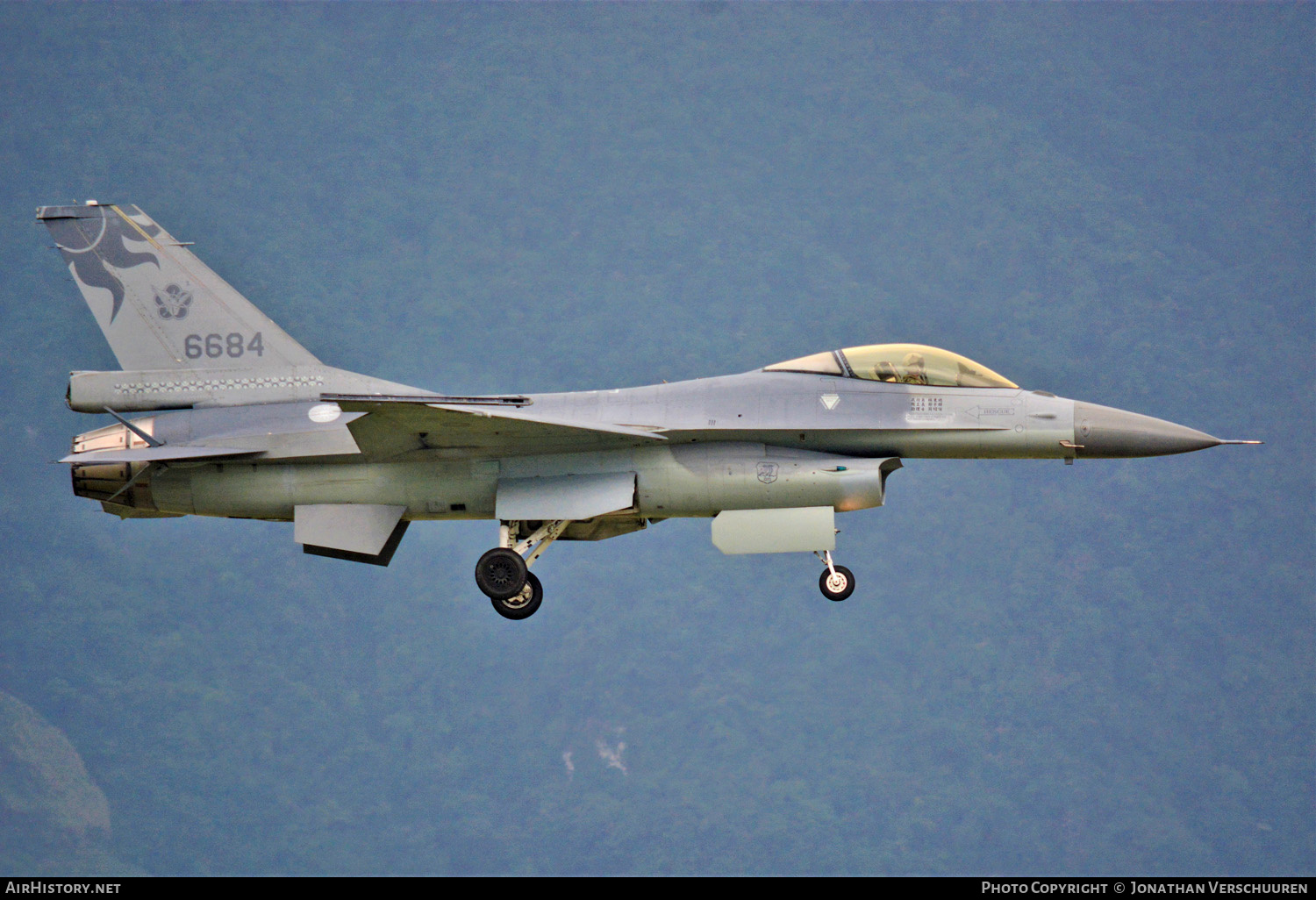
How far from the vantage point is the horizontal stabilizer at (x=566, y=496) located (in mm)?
21578

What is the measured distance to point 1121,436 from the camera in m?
21.6

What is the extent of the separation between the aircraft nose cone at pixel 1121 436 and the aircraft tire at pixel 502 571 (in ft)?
23.7

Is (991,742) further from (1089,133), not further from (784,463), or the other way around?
(784,463)

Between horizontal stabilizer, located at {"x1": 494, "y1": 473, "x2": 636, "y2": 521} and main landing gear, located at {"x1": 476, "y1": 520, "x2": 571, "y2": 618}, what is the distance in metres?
0.39

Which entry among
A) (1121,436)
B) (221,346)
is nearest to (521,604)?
(221,346)

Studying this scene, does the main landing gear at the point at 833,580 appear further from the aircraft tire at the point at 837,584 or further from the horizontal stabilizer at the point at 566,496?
the horizontal stabilizer at the point at 566,496

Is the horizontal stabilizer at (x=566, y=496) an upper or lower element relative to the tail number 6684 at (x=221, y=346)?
lower

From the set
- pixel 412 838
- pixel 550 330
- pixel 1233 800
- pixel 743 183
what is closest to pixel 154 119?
pixel 550 330

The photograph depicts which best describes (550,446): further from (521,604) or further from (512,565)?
(521,604)

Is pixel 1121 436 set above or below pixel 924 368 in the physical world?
below

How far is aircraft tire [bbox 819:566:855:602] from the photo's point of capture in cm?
2195

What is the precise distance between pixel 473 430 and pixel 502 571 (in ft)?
6.46

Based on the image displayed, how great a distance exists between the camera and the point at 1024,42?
10162 centimetres

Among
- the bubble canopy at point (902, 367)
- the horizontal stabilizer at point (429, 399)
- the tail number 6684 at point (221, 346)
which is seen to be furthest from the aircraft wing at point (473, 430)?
the tail number 6684 at point (221, 346)
